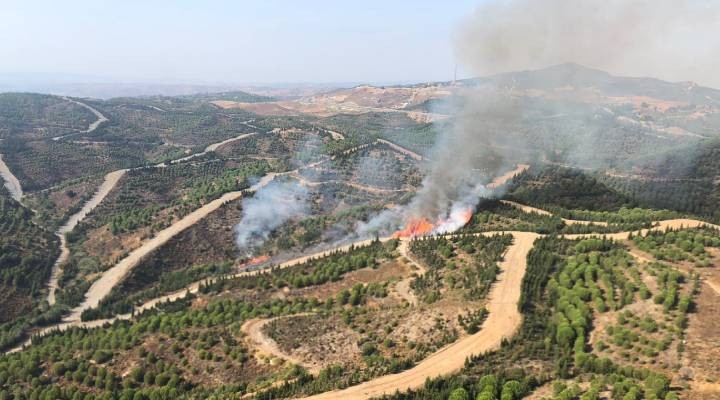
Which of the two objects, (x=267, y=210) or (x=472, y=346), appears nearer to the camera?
(x=472, y=346)

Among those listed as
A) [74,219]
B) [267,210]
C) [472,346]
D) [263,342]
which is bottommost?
[74,219]

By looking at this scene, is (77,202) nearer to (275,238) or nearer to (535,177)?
(275,238)

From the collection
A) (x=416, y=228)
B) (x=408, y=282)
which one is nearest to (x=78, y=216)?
(x=416, y=228)

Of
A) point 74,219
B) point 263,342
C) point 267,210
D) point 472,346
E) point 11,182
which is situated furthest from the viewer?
point 11,182

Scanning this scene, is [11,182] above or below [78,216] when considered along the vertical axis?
above

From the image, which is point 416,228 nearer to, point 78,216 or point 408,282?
point 408,282

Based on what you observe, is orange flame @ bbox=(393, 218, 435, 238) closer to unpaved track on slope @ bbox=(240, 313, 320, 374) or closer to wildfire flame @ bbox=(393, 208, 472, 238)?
wildfire flame @ bbox=(393, 208, 472, 238)
